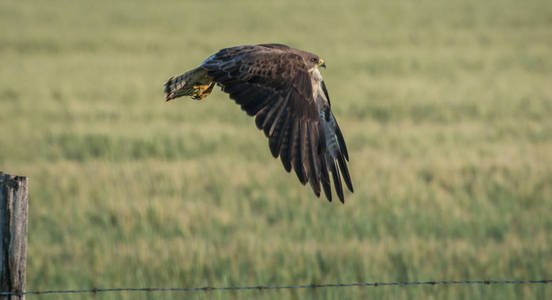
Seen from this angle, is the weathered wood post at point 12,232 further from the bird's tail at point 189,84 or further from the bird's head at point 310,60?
the bird's head at point 310,60

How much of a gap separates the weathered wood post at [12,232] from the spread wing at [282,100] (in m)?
1.29

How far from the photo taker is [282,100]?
375 centimetres

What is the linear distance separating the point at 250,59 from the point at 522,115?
32.2 ft

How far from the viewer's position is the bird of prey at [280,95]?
3607 millimetres

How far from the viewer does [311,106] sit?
12.5 ft

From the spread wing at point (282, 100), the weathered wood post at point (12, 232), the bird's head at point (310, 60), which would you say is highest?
the bird's head at point (310, 60)

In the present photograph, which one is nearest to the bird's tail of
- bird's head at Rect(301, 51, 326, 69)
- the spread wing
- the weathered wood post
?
the spread wing

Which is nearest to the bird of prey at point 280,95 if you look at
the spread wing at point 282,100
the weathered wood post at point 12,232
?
the spread wing at point 282,100

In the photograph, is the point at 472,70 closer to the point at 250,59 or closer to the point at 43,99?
the point at 43,99

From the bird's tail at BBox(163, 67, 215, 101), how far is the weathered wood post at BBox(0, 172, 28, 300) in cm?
124

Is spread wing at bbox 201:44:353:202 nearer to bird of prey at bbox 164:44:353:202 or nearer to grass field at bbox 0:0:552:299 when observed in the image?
bird of prey at bbox 164:44:353:202

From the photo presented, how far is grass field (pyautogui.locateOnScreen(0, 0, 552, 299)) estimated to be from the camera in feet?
17.4

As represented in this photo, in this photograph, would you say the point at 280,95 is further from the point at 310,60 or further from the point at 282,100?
the point at 310,60

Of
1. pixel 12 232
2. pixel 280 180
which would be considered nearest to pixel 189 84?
pixel 12 232
